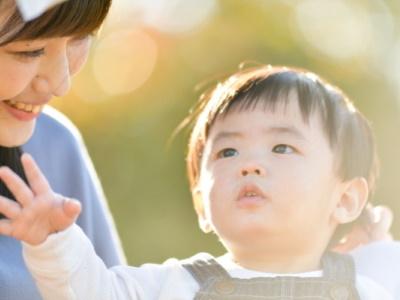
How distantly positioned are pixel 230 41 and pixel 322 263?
8.69 metres

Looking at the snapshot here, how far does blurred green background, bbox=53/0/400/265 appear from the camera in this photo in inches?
321

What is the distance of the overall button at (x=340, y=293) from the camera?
2.14m

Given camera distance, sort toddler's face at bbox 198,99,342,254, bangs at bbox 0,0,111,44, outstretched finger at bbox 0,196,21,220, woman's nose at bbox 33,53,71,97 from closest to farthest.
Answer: outstretched finger at bbox 0,196,21,220 → bangs at bbox 0,0,111,44 → woman's nose at bbox 33,53,71,97 → toddler's face at bbox 198,99,342,254

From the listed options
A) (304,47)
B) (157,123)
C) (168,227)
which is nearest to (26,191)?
(168,227)

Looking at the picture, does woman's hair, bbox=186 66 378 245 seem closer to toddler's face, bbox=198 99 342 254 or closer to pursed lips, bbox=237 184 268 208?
toddler's face, bbox=198 99 342 254

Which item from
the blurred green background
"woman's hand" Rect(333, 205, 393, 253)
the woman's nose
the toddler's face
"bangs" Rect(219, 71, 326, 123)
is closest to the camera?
the woman's nose

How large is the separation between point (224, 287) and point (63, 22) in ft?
2.02

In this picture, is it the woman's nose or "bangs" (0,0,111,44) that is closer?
"bangs" (0,0,111,44)

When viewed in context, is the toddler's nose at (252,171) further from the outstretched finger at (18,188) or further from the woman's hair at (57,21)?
the outstretched finger at (18,188)

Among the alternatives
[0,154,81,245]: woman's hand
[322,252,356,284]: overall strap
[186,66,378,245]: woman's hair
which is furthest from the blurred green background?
[0,154,81,245]: woman's hand

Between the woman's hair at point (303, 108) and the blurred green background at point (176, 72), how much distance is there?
15.1ft

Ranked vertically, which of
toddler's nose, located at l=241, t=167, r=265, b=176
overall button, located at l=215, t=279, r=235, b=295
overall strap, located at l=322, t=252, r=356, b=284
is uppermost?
toddler's nose, located at l=241, t=167, r=265, b=176

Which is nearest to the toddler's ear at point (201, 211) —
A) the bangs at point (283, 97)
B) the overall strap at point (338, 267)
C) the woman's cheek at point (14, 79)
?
the bangs at point (283, 97)

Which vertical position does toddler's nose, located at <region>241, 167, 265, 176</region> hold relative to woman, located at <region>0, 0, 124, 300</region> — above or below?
below
